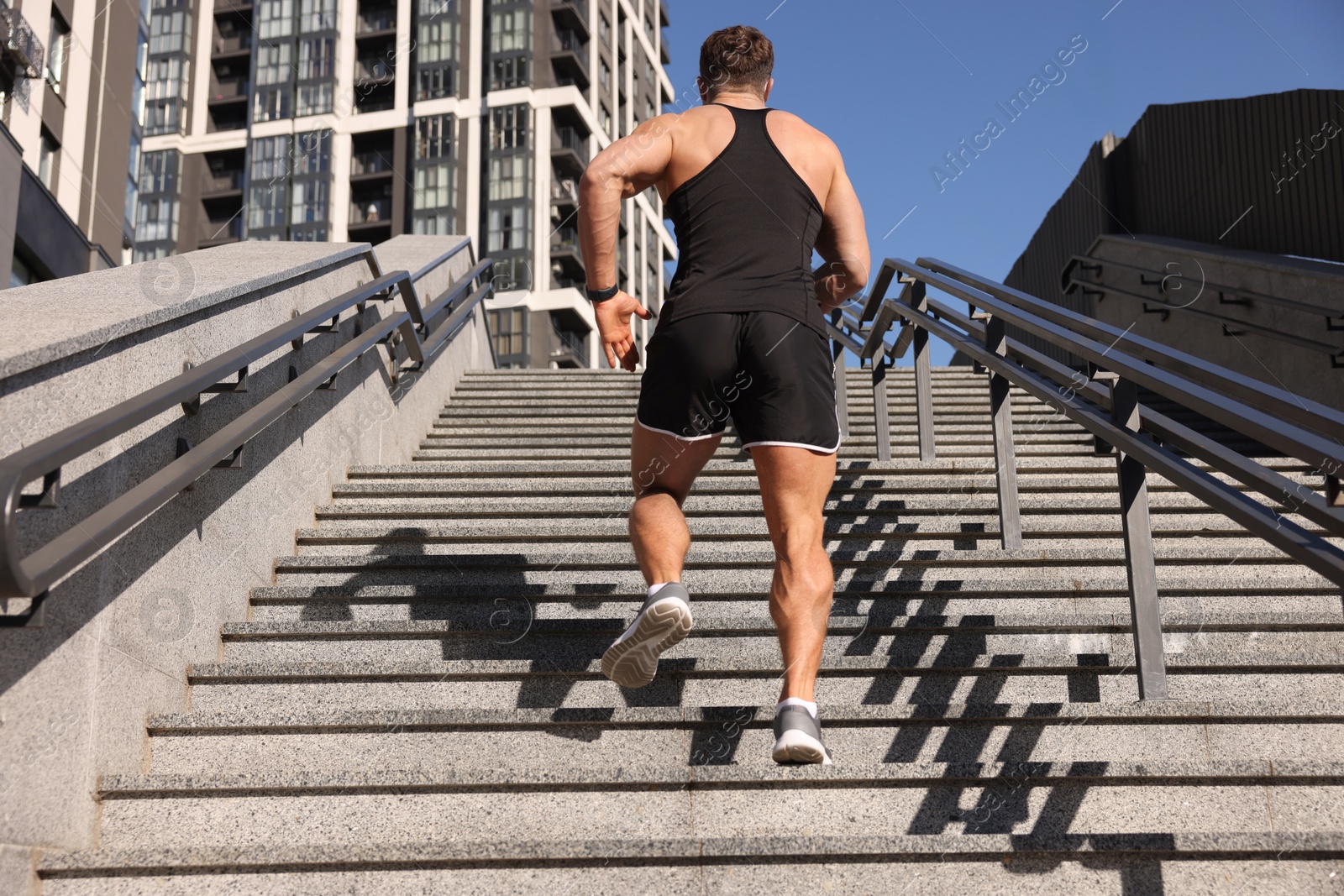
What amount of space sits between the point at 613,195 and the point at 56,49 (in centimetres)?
2368

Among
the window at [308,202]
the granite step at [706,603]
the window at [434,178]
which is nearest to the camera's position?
the granite step at [706,603]

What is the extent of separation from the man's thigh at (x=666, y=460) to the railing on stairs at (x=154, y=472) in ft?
3.57

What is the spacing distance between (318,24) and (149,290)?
5277 centimetres

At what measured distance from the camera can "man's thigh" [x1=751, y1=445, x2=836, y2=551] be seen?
108 inches

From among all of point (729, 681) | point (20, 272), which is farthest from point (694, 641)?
point (20, 272)

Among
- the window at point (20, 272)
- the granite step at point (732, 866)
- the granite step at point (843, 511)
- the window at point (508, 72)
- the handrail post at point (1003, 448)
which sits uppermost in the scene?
the window at point (508, 72)

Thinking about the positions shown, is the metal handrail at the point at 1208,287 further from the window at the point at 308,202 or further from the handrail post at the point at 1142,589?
the window at the point at 308,202

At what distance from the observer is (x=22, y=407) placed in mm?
2354

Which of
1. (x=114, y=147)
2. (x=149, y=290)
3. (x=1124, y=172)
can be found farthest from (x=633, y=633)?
(x=114, y=147)

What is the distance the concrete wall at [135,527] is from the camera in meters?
2.38

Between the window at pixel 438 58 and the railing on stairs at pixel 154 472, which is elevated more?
the window at pixel 438 58

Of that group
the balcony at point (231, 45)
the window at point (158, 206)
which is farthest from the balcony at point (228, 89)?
the window at point (158, 206)

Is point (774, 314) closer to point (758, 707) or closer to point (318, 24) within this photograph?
point (758, 707)

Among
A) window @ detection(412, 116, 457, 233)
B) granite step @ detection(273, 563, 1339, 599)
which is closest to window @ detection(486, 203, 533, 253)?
window @ detection(412, 116, 457, 233)
